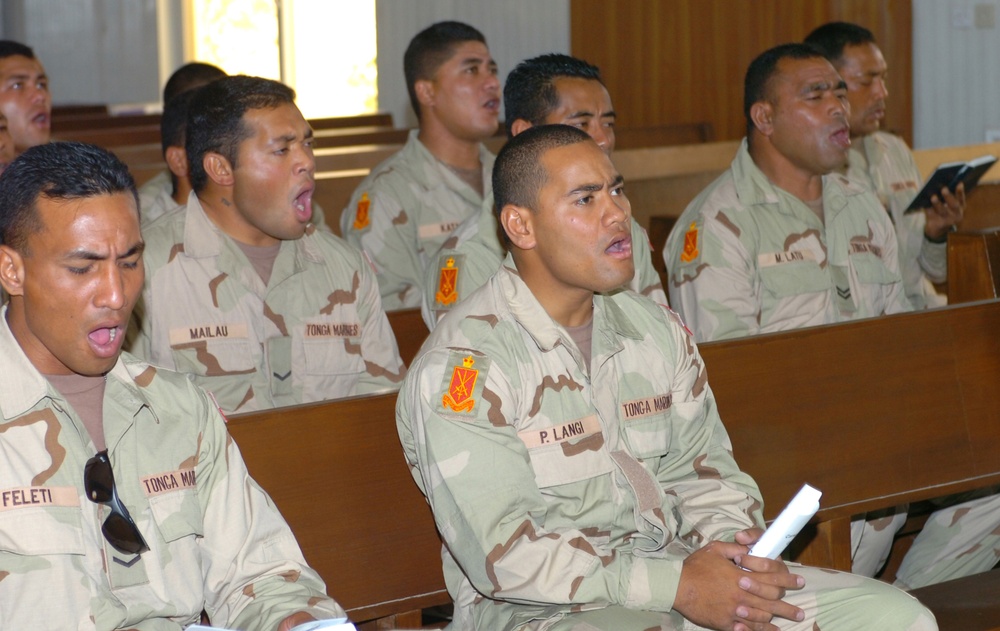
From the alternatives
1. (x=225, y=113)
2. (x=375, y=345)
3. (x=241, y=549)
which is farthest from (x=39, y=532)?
(x=225, y=113)

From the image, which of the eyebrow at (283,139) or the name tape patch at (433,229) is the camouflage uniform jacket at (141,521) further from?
the name tape patch at (433,229)

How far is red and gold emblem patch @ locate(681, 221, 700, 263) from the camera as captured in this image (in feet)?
12.0

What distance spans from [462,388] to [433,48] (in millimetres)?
2807

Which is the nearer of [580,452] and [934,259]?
[580,452]

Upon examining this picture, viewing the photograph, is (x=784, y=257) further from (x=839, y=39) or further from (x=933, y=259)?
(x=839, y=39)

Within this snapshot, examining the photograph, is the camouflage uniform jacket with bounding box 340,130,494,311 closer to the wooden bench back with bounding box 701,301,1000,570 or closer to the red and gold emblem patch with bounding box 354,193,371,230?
the red and gold emblem patch with bounding box 354,193,371,230

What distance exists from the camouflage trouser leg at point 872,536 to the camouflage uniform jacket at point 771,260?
0.64 meters

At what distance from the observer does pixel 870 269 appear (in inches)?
151

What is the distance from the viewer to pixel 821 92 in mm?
4008

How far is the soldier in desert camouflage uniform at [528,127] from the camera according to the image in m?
3.48

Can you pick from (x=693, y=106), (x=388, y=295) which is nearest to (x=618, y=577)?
(x=388, y=295)

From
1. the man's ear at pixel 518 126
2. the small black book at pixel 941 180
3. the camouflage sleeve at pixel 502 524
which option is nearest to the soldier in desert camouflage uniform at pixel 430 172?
the man's ear at pixel 518 126

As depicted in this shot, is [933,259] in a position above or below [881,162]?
below

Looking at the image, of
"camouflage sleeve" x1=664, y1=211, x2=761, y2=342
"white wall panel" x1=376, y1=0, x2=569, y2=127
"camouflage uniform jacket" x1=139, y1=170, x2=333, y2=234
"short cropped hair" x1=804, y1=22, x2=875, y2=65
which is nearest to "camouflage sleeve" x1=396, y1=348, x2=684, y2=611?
"camouflage sleeve" x1=664, y1=211, x2=761, y2=342
